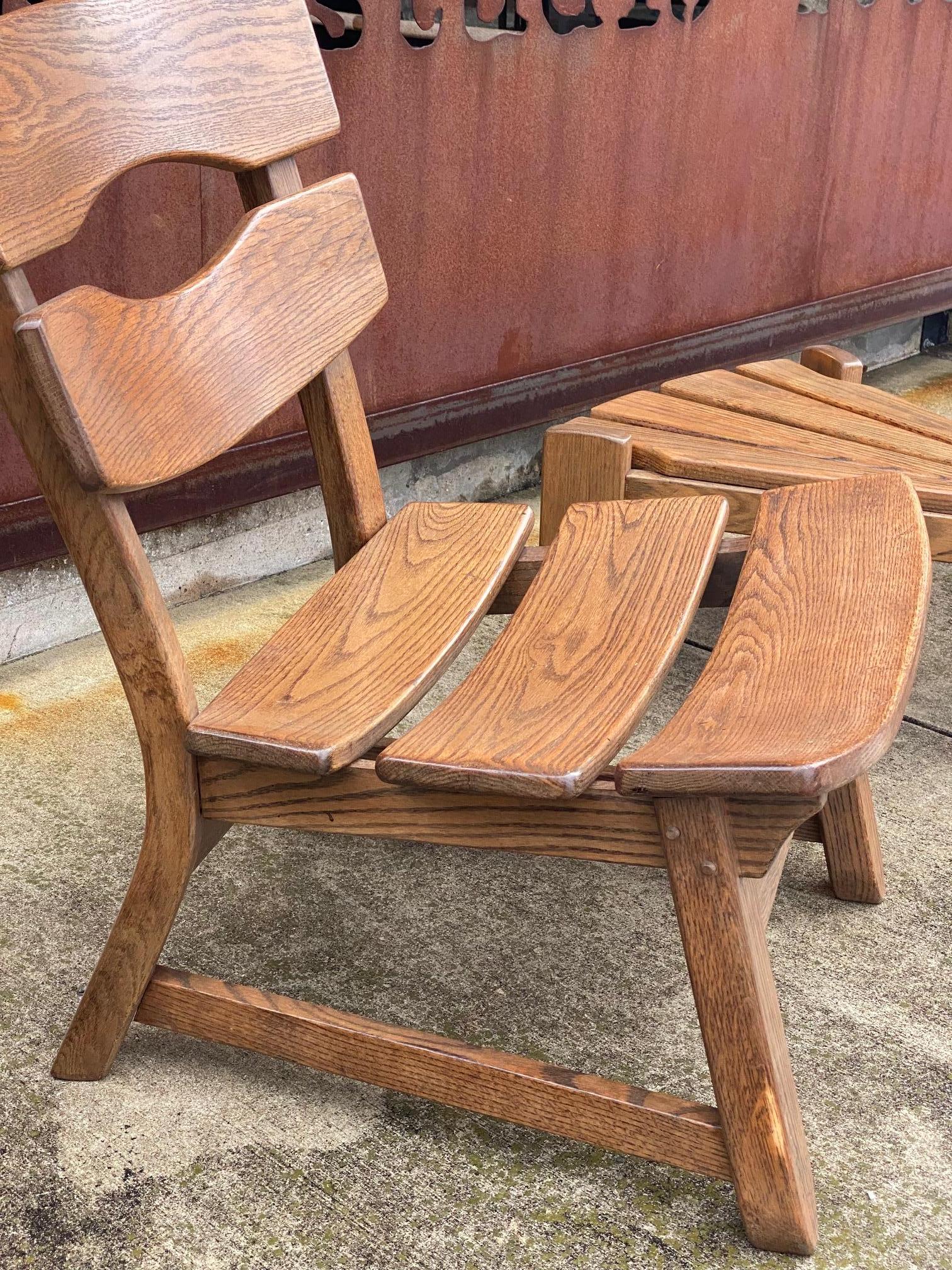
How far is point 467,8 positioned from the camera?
3002 mm

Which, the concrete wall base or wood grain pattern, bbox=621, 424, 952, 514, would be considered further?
the concrete wall base

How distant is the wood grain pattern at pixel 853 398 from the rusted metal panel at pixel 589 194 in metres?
0.66

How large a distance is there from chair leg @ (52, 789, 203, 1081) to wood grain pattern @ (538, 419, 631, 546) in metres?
0.87

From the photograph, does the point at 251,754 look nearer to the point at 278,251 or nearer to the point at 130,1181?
the point at 130,1181

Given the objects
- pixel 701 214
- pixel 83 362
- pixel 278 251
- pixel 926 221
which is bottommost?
pixel 926 221

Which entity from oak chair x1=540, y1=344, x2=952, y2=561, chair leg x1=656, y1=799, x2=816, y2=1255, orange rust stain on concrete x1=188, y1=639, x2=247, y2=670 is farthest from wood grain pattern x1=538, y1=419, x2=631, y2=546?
chair leg x1=656, y1=799, x2=816, y2=1255

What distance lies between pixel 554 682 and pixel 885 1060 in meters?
0.61

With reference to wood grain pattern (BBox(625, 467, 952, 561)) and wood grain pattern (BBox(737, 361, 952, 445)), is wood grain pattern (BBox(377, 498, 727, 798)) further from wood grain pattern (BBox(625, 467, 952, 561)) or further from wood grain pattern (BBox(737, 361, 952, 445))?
wood grain pattern (BBox(737, 361, 952, 445))

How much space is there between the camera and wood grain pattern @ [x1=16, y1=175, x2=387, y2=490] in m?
1.25

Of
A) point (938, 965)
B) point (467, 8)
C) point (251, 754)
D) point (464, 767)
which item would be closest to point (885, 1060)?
point (938, 965)

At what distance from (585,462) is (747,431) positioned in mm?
310

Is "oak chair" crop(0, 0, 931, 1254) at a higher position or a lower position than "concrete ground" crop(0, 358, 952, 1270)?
higher

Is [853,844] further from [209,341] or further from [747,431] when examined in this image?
[209,341]

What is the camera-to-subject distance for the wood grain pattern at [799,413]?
221 cm
